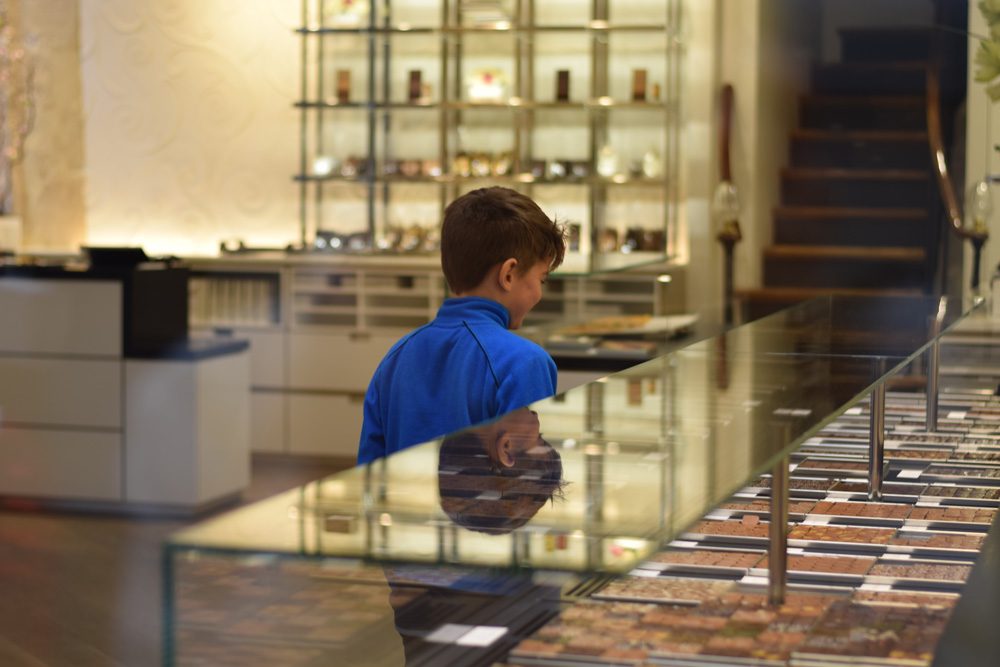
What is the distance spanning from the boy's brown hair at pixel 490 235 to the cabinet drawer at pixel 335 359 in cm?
450

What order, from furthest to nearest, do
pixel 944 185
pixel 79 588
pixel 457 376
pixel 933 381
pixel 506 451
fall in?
pixel 944 185, pixel 79 588, pixel 933 381, pixel 457 376, pixel 506 451

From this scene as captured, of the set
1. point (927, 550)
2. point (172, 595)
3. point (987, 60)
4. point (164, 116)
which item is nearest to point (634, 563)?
point (172, 595)

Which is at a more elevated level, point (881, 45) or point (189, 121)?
point (881, 45)

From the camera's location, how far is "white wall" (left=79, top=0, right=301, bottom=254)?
656 centimetres

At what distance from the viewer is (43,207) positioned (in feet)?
22.0

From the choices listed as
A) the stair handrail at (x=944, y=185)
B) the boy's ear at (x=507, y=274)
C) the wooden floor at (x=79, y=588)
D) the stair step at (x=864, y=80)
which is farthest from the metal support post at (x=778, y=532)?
the stair step at (x=864, y=80)

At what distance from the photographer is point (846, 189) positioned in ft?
23.2

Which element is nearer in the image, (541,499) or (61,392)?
(541,499)

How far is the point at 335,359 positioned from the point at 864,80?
3.98m

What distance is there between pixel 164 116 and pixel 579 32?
2.41 metres

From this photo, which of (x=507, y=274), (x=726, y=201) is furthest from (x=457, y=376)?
(x=726, y=201)

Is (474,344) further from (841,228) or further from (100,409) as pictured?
(841,228)

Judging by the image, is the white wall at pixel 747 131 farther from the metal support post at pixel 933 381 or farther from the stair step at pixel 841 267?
the metal support post at pixel 933 381

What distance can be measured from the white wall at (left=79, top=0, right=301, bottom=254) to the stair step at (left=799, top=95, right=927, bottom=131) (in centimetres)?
323
